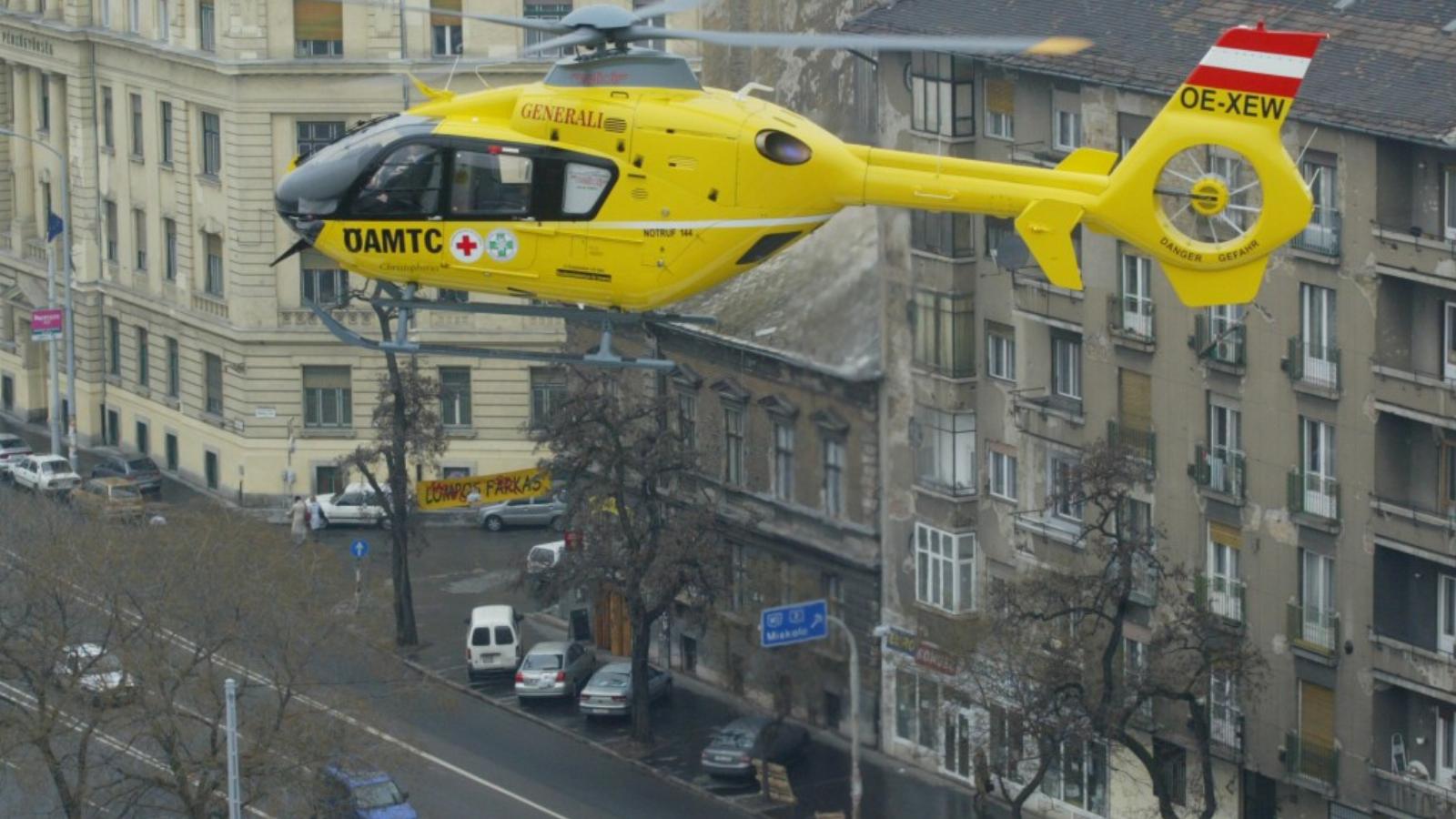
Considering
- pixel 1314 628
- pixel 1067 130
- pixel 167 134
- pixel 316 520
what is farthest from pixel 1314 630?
pixel 167 134

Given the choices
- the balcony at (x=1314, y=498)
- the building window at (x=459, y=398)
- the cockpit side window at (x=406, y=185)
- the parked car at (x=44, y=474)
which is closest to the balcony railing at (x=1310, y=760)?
the balcony at (x=1314, y=498)

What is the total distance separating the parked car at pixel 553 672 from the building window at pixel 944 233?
54.4 ft

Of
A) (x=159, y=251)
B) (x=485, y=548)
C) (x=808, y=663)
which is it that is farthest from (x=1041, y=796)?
(x=159, y=251)

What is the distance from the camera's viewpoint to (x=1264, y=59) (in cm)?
6081

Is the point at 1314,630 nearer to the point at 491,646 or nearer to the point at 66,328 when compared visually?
the point at 491,646

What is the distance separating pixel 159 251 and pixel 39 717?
155 feet

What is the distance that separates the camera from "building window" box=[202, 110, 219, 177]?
12188 cm

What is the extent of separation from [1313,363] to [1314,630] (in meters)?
6.06

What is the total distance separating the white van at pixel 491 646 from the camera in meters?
103

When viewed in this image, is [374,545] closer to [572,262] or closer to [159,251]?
[159,251]

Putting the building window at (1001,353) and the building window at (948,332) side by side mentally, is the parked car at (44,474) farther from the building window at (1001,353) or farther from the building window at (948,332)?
the building window at (1001,353)

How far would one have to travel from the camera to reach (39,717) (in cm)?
8112

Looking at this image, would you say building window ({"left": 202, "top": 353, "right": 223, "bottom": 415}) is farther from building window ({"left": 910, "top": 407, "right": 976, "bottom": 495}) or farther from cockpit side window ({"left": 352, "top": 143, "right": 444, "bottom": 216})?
cockpit side window ({"left": 352, "top": 143, "right": 444, "bottom": 216})

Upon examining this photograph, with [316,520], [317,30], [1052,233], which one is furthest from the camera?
[317,30]
